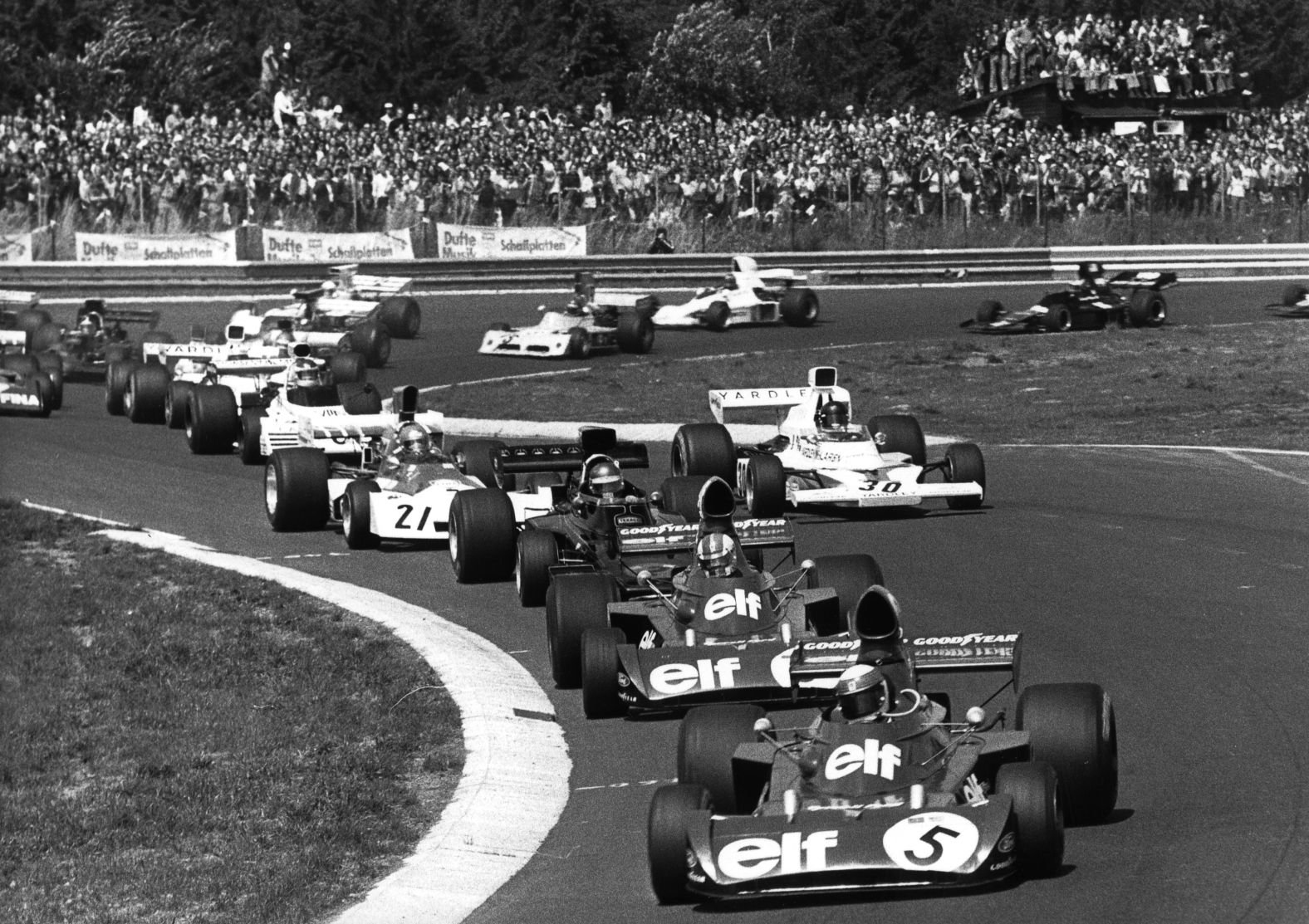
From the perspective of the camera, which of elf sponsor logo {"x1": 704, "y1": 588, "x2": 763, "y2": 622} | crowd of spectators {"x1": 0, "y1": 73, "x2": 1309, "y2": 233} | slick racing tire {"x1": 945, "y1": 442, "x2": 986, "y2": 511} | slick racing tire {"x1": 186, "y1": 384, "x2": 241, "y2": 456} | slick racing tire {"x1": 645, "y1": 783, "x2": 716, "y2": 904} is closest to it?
slick racing tire {"x1": 645, "y1": 783, "x2": 716, "y2": 904}

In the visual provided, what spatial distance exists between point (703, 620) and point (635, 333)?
68.4 feet

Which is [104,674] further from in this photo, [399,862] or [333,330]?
Answer: [333,330]

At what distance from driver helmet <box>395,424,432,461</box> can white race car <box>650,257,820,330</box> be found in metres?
16.9

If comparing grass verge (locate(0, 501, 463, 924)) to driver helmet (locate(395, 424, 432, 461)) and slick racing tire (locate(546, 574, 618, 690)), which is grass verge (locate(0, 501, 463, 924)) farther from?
driver helmet (locate(395, 424, 432, 461))

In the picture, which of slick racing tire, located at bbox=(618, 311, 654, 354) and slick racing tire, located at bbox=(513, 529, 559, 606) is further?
slick racing tire, located at bbox=(618, 311, 654, 354)

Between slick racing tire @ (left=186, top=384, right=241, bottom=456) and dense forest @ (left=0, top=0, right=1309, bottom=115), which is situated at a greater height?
dense forest @ (left=0, top=0, right=1309, bottom=115)

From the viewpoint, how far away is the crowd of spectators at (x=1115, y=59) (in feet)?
170

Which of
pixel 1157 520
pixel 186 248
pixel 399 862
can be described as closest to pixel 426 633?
pixel 399 862

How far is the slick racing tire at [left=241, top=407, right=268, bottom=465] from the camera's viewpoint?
877 inches

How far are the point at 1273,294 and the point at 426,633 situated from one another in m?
29.2

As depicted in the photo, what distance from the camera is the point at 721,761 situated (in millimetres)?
8875

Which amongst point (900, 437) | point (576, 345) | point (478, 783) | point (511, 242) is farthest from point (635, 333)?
point (478, 783)

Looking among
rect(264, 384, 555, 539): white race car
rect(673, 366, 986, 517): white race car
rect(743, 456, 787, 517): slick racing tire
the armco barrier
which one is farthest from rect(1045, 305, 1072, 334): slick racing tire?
rect(743, 456, 787, 517): slick racing tire

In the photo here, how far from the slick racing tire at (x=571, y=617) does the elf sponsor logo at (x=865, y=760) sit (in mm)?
3382
